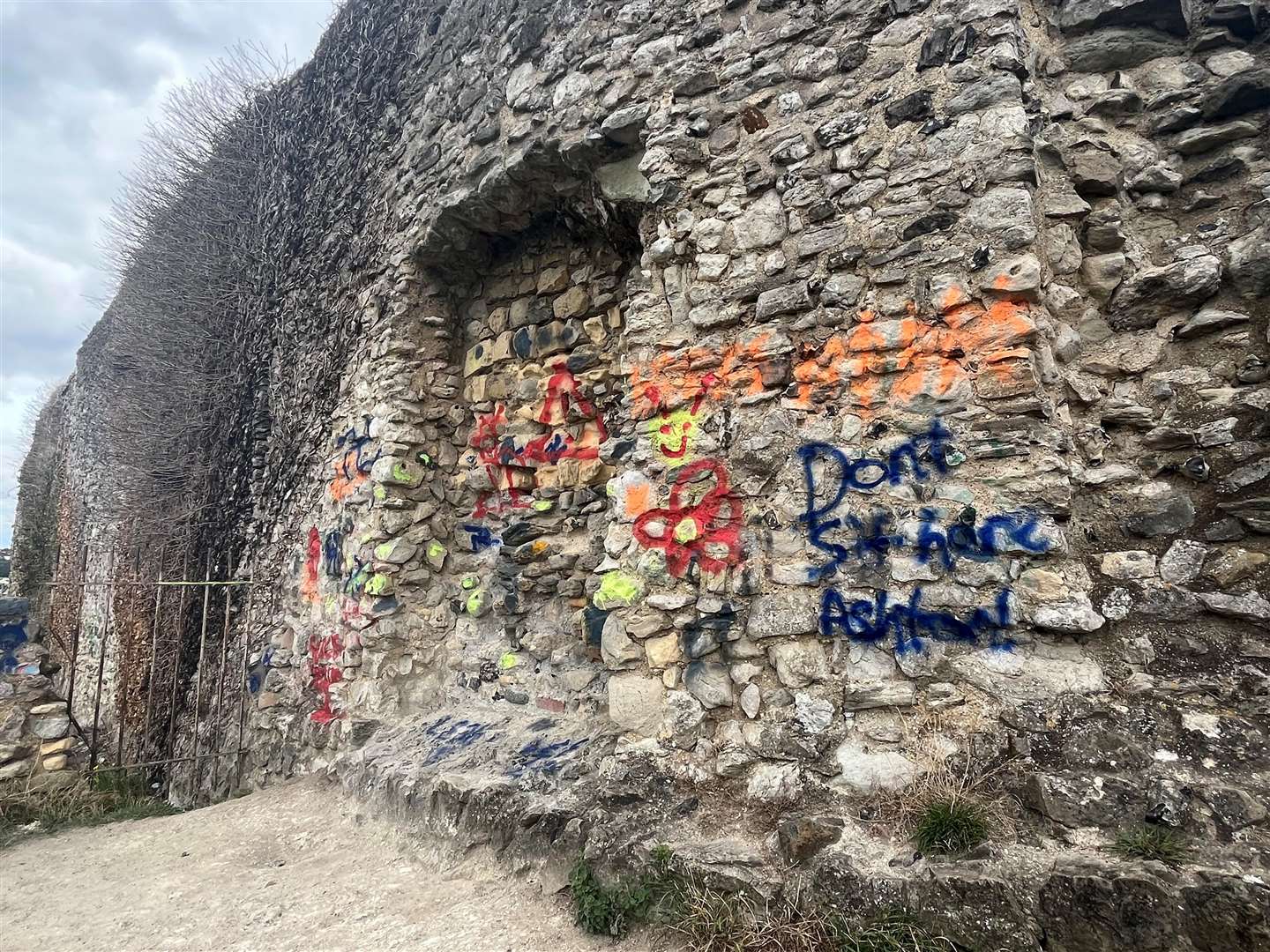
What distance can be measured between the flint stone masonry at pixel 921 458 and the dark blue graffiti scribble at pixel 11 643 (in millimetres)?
2656

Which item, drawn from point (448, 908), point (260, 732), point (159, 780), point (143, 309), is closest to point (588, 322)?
point (448, 908)

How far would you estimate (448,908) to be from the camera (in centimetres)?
266

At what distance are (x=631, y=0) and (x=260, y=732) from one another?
5.18m

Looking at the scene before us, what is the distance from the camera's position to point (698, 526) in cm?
284

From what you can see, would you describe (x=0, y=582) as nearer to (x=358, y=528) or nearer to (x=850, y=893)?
(x=358, y=528)

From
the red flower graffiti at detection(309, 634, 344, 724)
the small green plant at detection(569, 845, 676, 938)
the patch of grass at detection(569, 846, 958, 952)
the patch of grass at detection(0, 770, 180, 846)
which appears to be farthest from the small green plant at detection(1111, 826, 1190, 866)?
the patch of grass at detection(0, 770, 180, 846)

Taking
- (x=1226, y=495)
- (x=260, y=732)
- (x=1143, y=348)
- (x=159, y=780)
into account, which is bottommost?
(x=159, y=780)

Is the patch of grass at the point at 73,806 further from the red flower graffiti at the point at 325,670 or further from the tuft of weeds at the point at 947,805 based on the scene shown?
the tuft of weeds at the point at 947,805

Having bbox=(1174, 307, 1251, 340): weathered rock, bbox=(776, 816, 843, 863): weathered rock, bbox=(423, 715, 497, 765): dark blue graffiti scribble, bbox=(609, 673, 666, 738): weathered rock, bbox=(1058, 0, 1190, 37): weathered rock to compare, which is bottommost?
bbox=(776, 816, 843, 863): weathered rock

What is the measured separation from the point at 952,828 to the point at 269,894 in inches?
107

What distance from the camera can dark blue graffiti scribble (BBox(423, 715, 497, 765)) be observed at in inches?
144

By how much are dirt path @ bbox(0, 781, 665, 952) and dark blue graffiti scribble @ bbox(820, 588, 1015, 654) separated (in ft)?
3.94

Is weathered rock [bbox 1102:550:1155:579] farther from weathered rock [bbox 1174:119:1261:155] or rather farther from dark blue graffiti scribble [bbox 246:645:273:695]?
dark blue graffiti scribble [bbox 246:645:273:695]

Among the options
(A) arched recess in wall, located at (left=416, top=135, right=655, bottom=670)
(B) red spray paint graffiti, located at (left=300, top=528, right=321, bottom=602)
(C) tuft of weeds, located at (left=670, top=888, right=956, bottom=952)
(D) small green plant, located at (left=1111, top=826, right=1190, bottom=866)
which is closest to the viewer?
(D) small green plant, located at (left=1111, top=826, right=1190, bottom=866)
